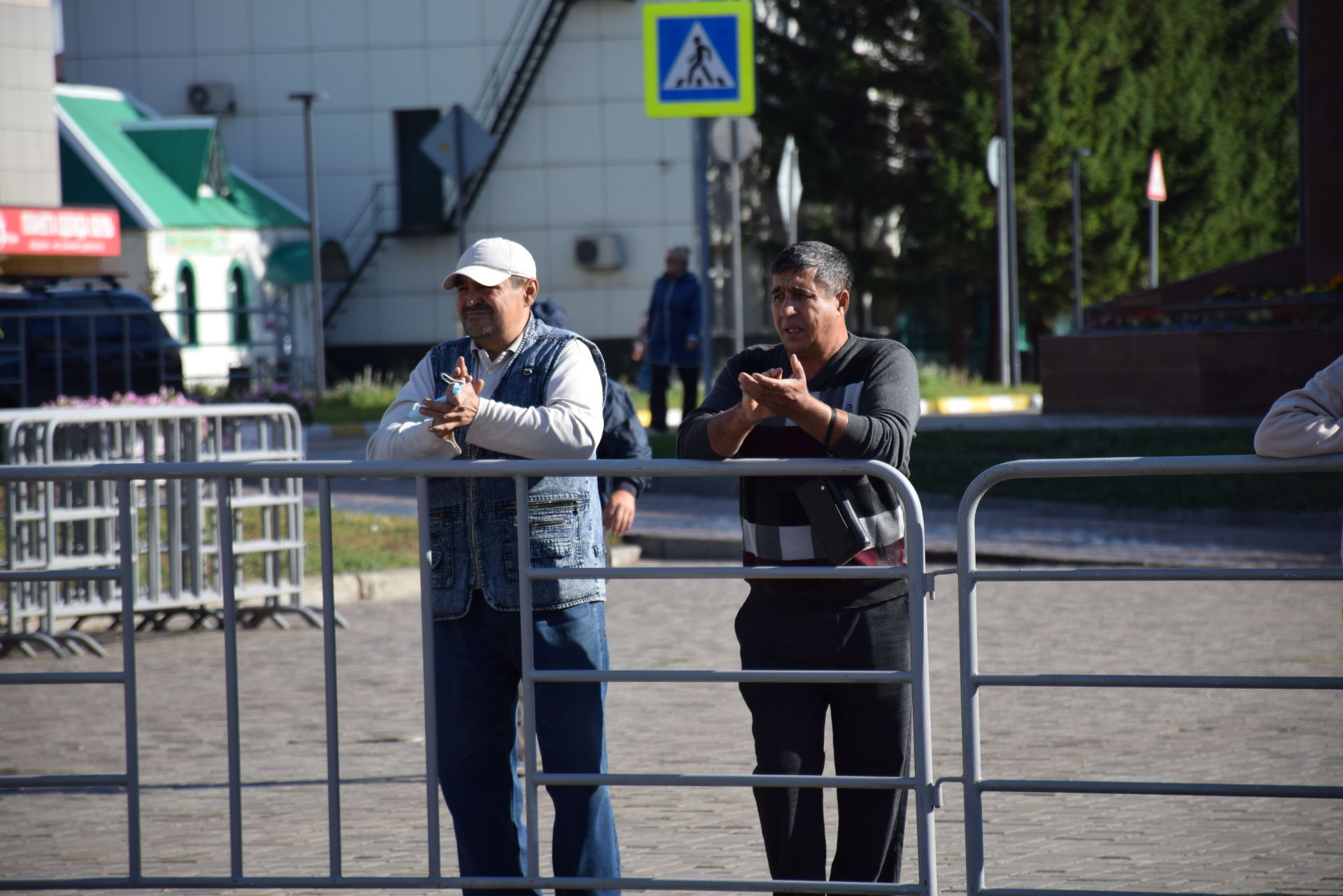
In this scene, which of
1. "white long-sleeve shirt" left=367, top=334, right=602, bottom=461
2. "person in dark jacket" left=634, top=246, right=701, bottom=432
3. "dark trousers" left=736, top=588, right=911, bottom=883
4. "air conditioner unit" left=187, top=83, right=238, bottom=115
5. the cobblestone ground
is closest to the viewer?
"dark trousers" left=736, top=588, right=911, bottom=883

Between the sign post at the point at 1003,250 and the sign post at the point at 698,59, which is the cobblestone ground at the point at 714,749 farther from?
the sign post at the point at 1003,250

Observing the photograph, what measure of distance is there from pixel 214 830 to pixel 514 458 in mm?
2072

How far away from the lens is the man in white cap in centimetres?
446

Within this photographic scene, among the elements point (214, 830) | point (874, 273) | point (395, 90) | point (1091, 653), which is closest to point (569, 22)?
point (395, 90)

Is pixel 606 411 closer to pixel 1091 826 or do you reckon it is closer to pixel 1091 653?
pixel 1091 826

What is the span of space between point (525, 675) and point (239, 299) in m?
32.9

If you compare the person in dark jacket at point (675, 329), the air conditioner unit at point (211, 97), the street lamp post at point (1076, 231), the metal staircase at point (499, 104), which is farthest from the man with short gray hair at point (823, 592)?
the air conditioner unit at point (211, 97)

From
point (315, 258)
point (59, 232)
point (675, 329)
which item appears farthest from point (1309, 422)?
point (59, 232)

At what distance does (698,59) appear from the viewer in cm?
1128

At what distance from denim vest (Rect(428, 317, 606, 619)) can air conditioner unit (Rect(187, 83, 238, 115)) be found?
110ft

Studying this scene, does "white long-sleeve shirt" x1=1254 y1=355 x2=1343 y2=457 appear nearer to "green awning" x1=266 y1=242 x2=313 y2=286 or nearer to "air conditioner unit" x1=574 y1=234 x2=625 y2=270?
"air conditioner unit" x1=574 y1=234 x2=625 y2=270

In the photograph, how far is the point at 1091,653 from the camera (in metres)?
8.76

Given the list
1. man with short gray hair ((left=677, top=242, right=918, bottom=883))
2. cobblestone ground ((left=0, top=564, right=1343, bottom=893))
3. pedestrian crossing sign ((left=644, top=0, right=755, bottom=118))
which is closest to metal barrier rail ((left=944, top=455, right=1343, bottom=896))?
man with short gray hair ((left=677, top=242, right=918, bottom=883))

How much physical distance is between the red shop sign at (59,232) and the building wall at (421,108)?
6.38 m
